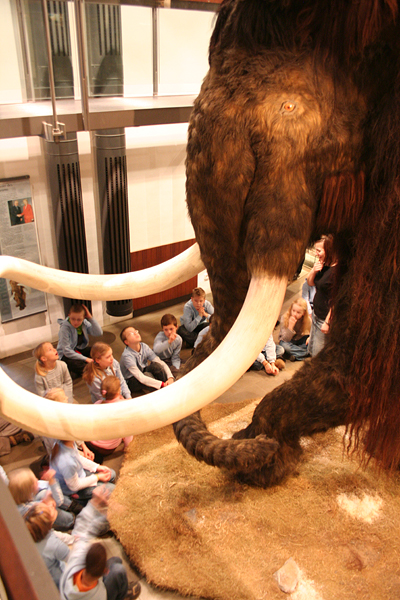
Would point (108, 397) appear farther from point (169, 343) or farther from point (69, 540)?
point (69, 540)

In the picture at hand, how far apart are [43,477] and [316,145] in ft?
3.45

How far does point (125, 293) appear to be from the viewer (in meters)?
1.51

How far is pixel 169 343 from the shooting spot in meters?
2.78

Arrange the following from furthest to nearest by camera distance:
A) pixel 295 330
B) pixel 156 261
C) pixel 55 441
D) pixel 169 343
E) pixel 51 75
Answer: pixel 156 261 < pixel 295 330 < pixel 169 343 < pixel 51 75 < pixel 55 441

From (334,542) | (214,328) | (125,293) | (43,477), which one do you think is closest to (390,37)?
(214,328)

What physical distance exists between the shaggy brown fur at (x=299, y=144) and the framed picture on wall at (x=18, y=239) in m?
1.25

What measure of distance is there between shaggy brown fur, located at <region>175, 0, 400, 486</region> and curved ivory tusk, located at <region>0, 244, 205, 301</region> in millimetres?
238

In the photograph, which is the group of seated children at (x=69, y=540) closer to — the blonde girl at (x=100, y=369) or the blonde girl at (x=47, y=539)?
the blonde girl at (x=47, y=539)

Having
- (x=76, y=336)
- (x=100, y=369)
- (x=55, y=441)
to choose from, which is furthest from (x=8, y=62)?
(x=55, y=441)

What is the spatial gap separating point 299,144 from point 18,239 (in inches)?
67.5

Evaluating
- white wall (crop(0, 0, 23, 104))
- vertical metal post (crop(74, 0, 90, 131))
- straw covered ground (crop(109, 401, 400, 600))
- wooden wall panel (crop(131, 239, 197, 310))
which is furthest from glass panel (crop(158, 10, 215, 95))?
straw covered ground (crop(109, 401, 400, 600))

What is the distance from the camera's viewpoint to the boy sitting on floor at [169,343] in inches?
106

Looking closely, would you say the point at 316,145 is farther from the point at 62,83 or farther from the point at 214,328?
the point at 62,83

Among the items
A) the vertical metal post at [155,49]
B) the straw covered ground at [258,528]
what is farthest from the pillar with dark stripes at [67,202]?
the straw covered ground at [258,528]
